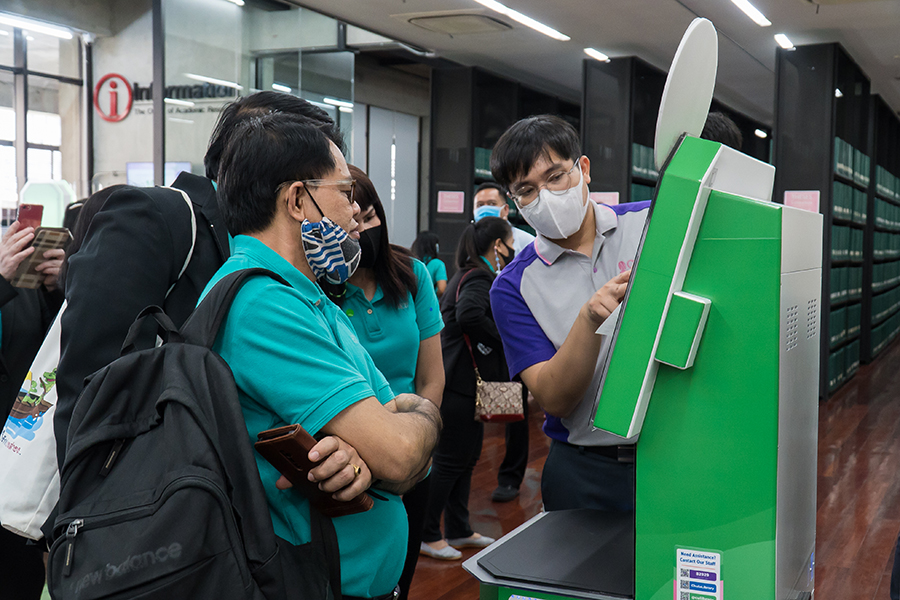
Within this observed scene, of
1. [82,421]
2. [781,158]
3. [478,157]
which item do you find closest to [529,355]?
[82,421]

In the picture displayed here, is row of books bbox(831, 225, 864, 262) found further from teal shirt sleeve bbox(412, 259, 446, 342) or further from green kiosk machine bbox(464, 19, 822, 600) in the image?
green kiosk machine bbox(464, 19, 822, 600)

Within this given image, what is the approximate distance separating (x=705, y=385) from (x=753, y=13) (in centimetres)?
590

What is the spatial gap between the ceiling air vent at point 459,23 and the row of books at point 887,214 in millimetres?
5623

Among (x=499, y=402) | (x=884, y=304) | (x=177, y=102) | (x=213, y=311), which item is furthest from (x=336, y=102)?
(x=884, y=304)

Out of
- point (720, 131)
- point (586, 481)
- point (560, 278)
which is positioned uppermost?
point (720, 131)

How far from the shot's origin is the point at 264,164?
1.12 meters

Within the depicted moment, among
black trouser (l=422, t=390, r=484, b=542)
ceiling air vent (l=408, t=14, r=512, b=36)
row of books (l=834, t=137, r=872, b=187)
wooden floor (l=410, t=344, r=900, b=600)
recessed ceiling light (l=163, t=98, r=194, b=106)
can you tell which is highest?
ceiling air vent (l=408, t=14, r=512, b=36)

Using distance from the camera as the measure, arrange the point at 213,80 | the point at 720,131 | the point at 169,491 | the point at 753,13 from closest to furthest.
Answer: the point at 169,491 < the point at 720,131 < the point at 753,13 < the point at 213,80

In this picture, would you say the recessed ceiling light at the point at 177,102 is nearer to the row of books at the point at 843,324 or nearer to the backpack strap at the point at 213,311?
the backpack strap at the point at 213,311

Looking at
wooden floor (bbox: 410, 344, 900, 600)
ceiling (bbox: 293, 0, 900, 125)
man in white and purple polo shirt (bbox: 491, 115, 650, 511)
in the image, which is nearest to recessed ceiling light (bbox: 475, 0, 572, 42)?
ceiling (bbox: 293, 0, 900, 125)

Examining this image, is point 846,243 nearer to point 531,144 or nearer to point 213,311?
point 531,144

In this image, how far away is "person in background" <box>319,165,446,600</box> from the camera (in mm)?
2086

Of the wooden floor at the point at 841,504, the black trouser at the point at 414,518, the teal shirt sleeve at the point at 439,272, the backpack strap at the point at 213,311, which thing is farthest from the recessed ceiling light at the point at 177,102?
the backpack strap at the point at 213,311

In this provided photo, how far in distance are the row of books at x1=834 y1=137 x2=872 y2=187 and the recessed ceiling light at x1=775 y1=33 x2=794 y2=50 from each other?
927mm
